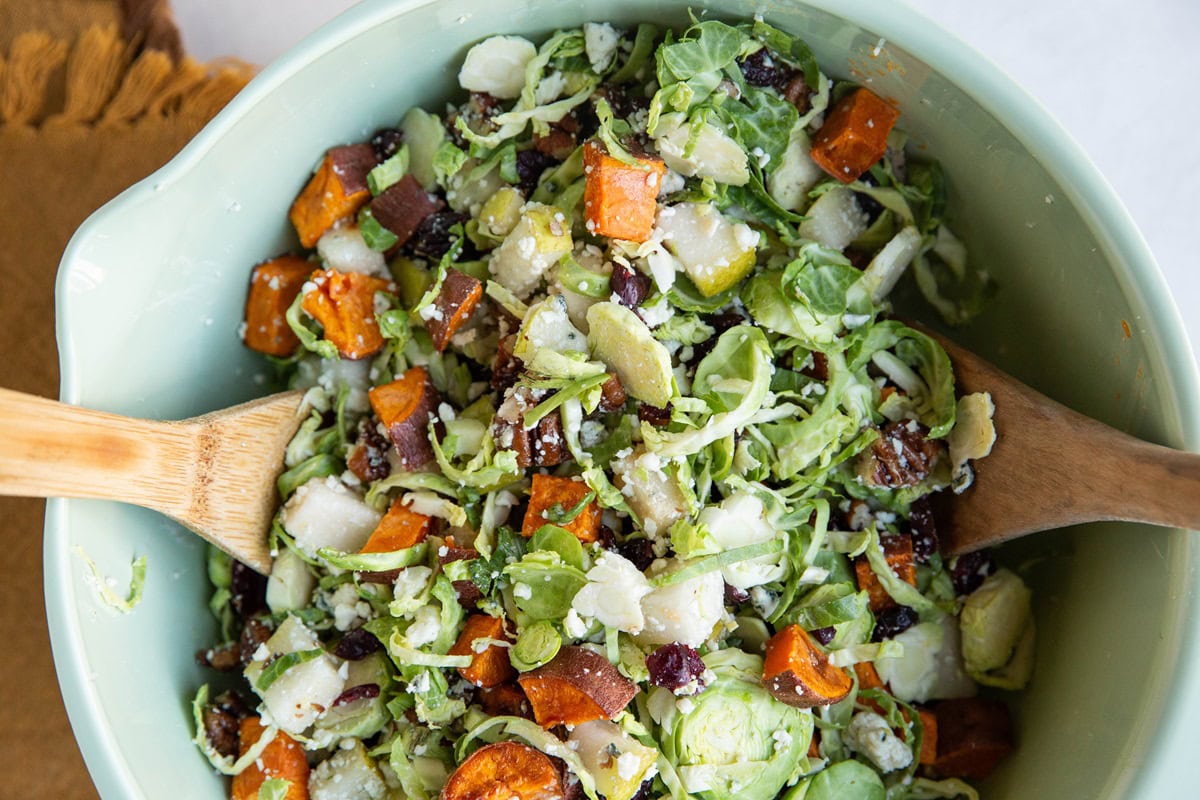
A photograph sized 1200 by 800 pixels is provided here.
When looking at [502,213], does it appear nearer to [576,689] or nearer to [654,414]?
[654,414]

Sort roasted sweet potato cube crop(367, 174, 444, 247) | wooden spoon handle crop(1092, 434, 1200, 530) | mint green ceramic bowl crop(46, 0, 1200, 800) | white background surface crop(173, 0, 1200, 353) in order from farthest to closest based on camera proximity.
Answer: white background surface crop(173, 0, 1200, 353) < roasted sweet potato cube crop(367, 174, 444, 247) < mint green ceramic bowl crop(46, 0, 1200, 800) < wooden spoon handle crop(1092, 434, 1200, 530)

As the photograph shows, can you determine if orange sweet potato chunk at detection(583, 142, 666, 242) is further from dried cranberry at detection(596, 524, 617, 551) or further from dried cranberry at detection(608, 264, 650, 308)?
dried cranberry at detection(596, 524, 617, 551)

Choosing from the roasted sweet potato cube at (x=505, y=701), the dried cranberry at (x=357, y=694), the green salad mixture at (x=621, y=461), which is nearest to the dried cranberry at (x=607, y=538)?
the green salad mixture at (x=621, y=461)

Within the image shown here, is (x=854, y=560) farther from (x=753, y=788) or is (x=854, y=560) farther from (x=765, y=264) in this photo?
(x=765, y=264)

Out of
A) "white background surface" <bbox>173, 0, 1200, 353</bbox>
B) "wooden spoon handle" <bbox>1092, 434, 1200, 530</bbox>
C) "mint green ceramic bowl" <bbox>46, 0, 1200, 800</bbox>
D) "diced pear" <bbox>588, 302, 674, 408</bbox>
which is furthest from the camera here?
"white background surface" <bbox>173, 0, 1200, 353</bbox>

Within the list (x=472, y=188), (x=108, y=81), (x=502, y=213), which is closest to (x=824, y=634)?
(x=502, y=213)

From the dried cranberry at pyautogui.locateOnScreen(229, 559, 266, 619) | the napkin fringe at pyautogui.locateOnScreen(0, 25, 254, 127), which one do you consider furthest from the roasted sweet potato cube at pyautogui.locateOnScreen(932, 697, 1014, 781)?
the napkin fringe at pyautogui.locateOnScreen(0, 25, 254, 127)

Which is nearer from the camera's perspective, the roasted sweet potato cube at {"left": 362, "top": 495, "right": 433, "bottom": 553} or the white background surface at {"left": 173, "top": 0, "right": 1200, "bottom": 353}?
the roasted sweet potato cube at {"left": 362, "top": 495, "right": 433, "bottom": 553}

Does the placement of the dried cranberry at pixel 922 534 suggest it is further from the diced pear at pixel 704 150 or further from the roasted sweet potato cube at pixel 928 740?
the diced pear at pixel 704 150
